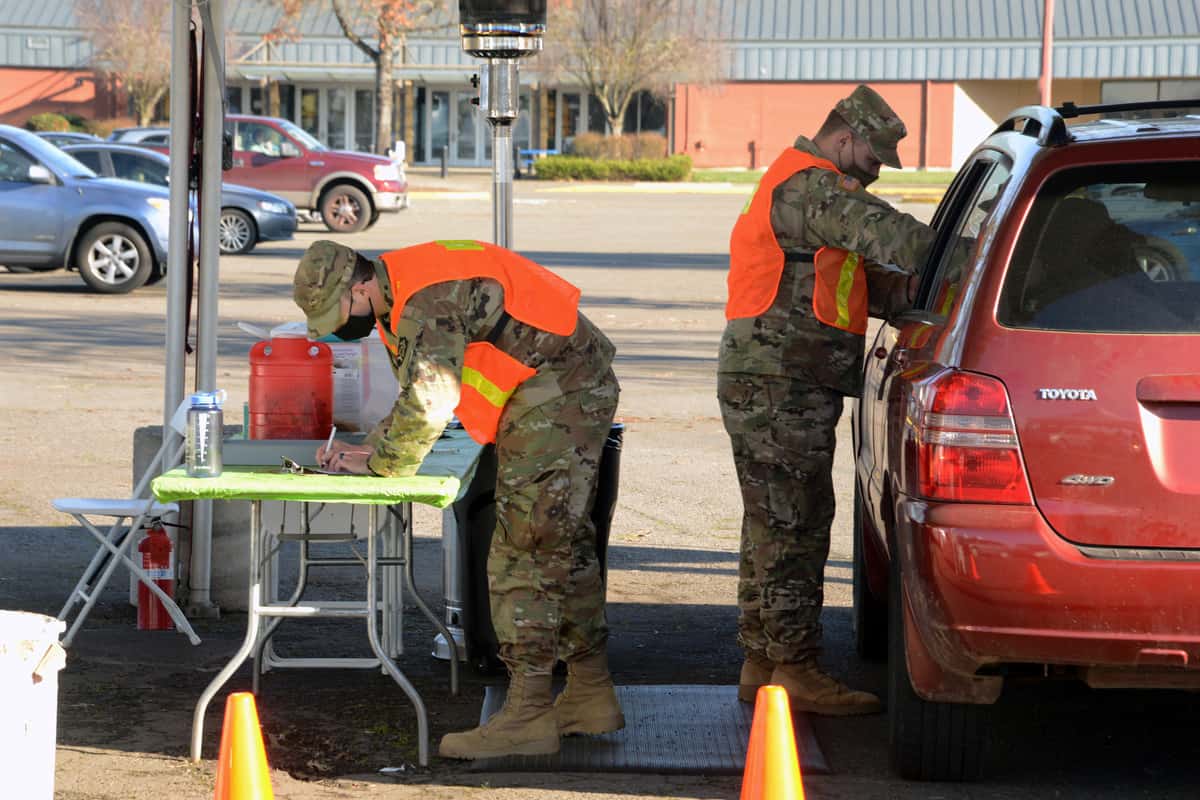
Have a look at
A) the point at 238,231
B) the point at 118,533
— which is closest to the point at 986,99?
the point at 238,231

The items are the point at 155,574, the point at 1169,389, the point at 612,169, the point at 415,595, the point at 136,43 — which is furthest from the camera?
the point at 136,43

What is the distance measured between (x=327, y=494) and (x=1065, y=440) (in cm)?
197

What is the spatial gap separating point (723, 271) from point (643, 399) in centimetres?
1025

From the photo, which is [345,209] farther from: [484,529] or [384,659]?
[384,659]

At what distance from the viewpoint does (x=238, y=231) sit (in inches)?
918

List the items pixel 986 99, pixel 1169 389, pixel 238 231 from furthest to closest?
pixel 986 99, pixel 238 231, pixel 1169 389

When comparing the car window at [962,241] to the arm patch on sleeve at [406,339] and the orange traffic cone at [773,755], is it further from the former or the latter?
the arm patch on sleeve at [406,339]

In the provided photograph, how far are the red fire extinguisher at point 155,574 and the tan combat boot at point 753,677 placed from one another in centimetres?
228

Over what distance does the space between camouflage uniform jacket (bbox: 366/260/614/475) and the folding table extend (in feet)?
0.35

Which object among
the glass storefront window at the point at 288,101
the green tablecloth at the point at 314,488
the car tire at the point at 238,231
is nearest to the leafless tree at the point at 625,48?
the glass storefront window at the point at 288,101

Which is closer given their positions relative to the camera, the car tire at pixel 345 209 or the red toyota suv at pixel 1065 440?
the red toyota suv at pixel 1065 440

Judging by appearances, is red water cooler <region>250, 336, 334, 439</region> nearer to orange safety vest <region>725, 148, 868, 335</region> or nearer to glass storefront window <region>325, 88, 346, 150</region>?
orange safety vest <region>725, 148, 868, 335</region>

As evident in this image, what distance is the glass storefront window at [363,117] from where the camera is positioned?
60406 mm

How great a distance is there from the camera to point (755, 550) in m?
5.72
